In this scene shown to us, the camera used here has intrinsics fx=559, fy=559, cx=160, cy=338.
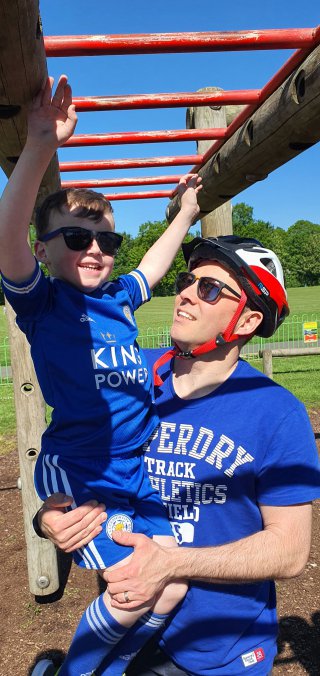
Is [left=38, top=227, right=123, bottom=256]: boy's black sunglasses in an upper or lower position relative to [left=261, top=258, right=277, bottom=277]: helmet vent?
upper

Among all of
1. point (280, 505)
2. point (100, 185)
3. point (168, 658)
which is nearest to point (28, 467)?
point (100, 185)

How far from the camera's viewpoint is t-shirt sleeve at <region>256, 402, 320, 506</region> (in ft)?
5.14

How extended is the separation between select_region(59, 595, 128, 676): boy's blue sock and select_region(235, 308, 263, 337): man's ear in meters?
0.98

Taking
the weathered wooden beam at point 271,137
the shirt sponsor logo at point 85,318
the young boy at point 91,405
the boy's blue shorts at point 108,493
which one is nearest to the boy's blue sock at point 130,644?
the young boy at point 91,405

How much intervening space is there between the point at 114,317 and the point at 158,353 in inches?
11.7

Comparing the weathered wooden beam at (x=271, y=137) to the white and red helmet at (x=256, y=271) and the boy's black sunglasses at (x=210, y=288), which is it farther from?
the boy's black sunglasses at (x=210, y=288)

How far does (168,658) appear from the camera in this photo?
5.79 feet

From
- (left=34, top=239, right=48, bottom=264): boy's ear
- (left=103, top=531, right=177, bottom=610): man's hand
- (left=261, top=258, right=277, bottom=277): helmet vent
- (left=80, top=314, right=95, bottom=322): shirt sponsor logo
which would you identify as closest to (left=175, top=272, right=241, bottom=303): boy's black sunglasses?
(left=261, top=258, right=277, bottom=277): helmet vent

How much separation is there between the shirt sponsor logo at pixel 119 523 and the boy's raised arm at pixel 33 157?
86cm

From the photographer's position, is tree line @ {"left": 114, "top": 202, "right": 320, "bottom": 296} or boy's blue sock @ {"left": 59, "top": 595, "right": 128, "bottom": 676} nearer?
boy's blue sock @ {"left": 59, "top": 595, "right": 128, "bottom": 676}

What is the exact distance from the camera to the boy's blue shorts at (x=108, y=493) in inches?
66.2

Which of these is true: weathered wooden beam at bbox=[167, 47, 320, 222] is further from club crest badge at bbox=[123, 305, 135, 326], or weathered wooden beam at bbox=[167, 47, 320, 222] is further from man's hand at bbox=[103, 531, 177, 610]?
man's hand at bbox=[103, 531, 177, 610]

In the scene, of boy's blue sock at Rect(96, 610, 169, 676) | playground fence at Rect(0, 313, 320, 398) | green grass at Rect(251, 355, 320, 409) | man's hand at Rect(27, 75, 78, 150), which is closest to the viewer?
man's hand at Rect(27, 75, 78, 150)

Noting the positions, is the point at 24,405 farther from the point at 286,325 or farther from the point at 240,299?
the point at 286,325
